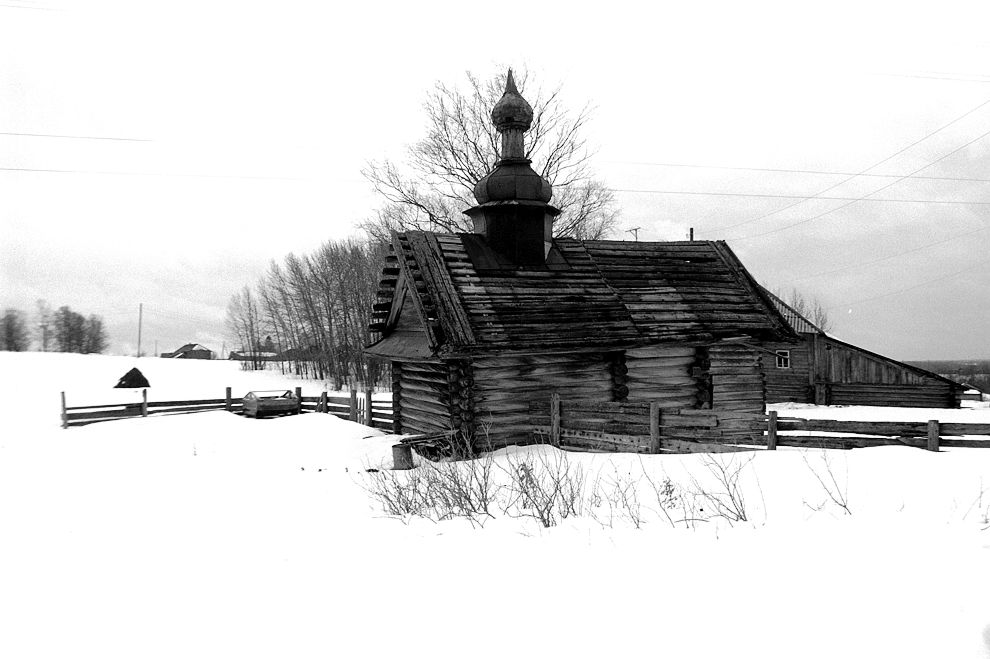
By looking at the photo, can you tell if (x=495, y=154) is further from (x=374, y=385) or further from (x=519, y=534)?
(x=519, y=534)

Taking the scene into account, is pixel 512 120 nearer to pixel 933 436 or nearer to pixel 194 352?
pixel 933 436

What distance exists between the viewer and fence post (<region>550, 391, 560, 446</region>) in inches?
576

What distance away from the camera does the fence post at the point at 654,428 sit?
1302cm

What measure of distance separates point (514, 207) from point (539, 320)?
11.8 feet

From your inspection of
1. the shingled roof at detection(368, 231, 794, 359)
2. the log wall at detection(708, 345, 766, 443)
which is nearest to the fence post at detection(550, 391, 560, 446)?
the shingled roof at detection(368, 231, 794, 359)

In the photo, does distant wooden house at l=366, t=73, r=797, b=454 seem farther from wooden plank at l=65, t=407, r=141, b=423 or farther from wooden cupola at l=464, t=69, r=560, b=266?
wooden plank at l=65, t=407, r=141, b=423

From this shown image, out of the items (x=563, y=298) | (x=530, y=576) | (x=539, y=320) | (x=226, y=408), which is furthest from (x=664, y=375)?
(x=226, y=408)

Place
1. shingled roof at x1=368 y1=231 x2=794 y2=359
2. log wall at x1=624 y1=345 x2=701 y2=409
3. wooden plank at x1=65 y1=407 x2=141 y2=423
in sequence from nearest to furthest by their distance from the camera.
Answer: shingled roof at x1=368 y1=231 x2=794 y2=359
log wall at x1=624 y1=345 x2=701 y2=409
wooden plank at x1=65 y1=407 x2=141 y2=423

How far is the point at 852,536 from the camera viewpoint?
5.64m

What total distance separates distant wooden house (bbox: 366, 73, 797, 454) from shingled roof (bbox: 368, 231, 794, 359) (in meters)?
0.04

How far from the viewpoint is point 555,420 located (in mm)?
14695

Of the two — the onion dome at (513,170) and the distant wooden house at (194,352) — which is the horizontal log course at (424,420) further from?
the distant wooden house at (194,352)

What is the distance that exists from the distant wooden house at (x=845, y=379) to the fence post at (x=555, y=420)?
18.8 metres

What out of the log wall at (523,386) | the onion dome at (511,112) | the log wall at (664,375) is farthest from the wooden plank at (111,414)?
the log wall at (664,375)
